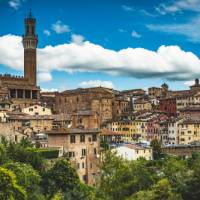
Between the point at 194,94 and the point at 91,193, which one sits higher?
the point at 194,94

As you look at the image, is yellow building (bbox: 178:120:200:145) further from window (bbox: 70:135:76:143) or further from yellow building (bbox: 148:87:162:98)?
yellow building (bbox: 148:87:162:98)

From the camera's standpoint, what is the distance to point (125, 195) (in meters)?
31.9

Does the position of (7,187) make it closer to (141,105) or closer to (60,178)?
(60,178)

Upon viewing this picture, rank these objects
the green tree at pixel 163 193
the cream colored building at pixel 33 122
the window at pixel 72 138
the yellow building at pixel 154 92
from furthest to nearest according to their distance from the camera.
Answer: the yellow building at pixel 154 92 → the cream colored building at pixel 33 122 → the window at pixel 72 138 → the green tree at pixel 163 193

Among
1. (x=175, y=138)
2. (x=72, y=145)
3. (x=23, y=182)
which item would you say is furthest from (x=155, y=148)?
(x=23, y=182)

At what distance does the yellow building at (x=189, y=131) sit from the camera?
63.2 meters

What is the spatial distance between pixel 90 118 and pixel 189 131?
12.6 m

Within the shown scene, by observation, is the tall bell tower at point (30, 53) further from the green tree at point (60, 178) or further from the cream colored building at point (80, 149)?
the green tree at point (60, 178)

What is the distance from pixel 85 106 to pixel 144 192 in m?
48.4

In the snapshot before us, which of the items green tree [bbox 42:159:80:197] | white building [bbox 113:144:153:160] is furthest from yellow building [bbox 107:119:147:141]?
green tree [bbox 42:159:80:197]

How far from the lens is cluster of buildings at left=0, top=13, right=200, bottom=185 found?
38.1 m

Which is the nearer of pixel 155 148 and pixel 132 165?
pixel 132 165

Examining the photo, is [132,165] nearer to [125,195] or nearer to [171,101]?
[125,195]

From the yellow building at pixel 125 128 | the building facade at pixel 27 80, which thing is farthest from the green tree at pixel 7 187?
the yellow building at pixel 125 128
